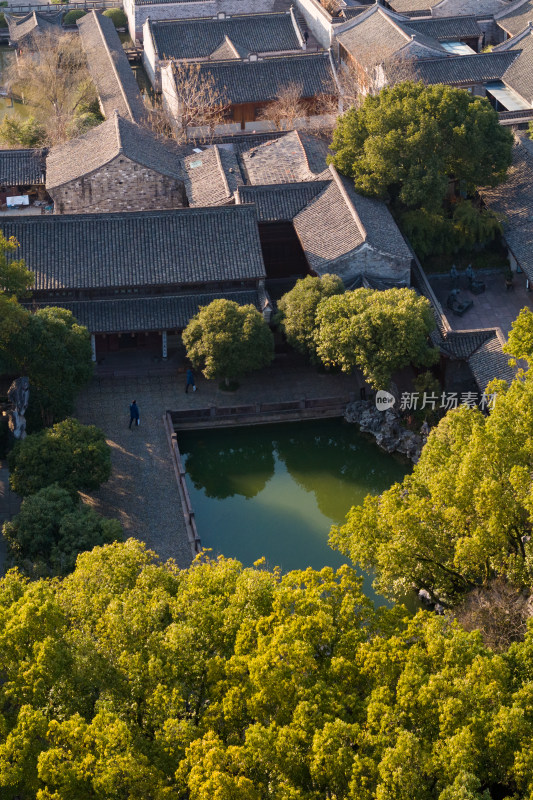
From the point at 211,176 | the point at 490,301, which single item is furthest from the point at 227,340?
the point at 490,301

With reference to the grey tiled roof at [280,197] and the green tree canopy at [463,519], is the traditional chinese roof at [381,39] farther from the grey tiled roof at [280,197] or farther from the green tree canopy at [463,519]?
the green tree canopy at [463,519]

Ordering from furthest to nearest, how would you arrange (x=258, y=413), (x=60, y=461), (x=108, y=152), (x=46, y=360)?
(x=108, y=152), (x=258, y=413), (x=46, y=360), (x=60, y=461)

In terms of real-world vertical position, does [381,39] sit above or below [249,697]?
above

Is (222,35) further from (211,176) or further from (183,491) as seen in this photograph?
(183,491)

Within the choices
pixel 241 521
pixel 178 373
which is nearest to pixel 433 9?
pixel 178 373

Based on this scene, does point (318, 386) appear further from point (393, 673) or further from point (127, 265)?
point (393, 673)

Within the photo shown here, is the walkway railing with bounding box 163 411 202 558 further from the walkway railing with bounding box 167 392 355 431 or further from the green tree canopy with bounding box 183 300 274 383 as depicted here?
the green tree canopy with bounding box 183 300 274 383
